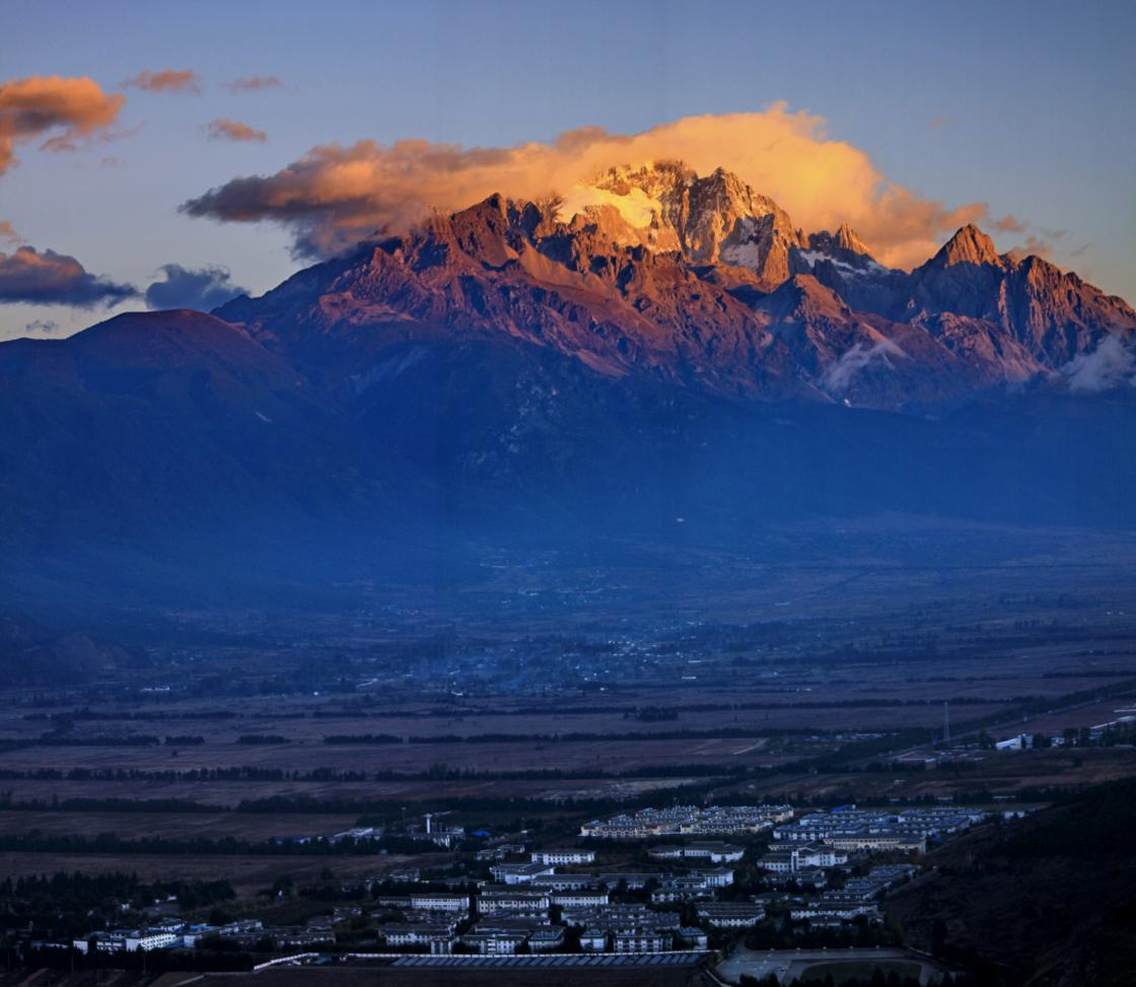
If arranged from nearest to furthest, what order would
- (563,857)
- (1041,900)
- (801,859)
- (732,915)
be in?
(1041,900)
(732,915)
(801,859)
(563,857)

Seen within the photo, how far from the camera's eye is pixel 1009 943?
5684cm

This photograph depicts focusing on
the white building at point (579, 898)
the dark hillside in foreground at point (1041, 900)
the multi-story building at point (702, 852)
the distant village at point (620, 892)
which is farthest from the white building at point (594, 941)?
the multi-story building at point (702, 852)

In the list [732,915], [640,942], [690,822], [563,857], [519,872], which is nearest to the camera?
[640,942]

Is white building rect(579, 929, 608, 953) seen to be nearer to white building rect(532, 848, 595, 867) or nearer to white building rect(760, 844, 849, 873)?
white building rect(760, 844, 849, 873)

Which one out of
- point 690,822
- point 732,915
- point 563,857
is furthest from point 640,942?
point 690,822

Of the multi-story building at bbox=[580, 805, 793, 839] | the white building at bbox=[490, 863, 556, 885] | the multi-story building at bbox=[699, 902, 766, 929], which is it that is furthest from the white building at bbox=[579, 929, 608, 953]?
the multi-story building at bbox=[580, 805, 793, 839]

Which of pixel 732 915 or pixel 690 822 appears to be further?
pixel 690 822

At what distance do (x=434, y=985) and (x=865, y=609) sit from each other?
116747 mm

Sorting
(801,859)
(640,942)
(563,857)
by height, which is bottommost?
(640,942)

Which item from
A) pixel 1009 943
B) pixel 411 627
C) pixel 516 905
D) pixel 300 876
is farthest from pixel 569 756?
pixel 411 627

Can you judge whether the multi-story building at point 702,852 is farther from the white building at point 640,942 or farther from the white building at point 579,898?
the white building at point 640,942

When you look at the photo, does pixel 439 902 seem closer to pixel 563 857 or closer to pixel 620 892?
pixel 620 892

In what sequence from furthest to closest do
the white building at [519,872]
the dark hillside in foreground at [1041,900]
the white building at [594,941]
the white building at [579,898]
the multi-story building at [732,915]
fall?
the white building at [519,872]
the white building at [579,898]
the multi-story building at [732,915]
the white building at [594,941]
the dark hillside in foreground at [1041,900]

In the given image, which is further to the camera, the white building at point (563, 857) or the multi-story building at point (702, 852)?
the white building at point (563, 857)
